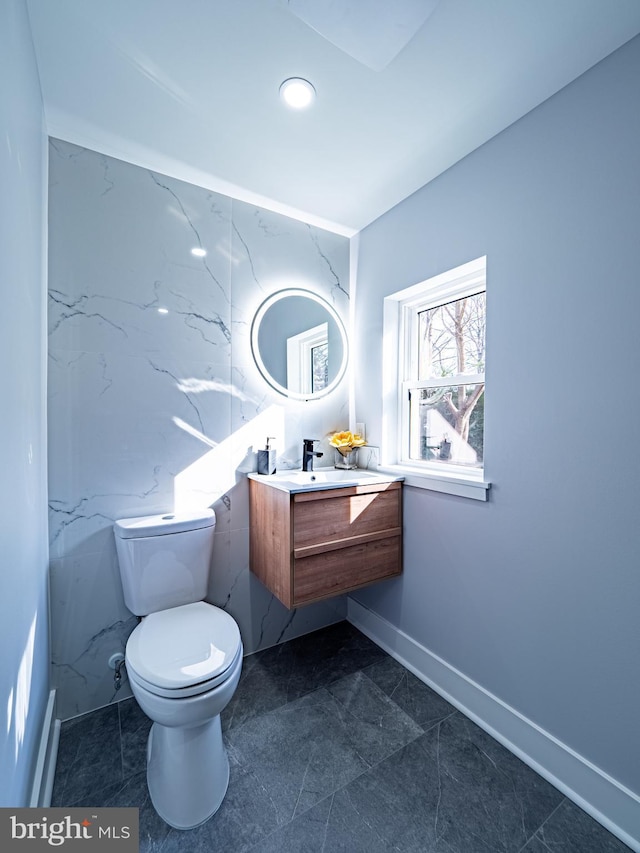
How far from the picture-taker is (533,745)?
1.42 meters

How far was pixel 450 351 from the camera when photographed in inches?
77.9

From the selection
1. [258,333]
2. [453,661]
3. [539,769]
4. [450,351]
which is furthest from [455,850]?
[258,333]

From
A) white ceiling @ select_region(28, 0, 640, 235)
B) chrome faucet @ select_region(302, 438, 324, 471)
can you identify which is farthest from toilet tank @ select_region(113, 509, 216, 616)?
white ceiling @ select_region(28, 0, 640, 235)

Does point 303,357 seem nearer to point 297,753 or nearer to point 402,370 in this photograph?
point 402,370

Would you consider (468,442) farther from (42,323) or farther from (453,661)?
(42,323)

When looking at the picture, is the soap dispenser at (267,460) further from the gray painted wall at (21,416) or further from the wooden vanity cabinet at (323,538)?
the gray painted wall at (21,416)

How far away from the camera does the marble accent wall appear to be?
63.3 inches

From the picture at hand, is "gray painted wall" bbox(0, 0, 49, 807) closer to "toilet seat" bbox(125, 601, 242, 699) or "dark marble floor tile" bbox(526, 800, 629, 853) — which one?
"toilet seat" bbox(125, 601, 242, 699)

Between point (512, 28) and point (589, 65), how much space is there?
1.04 feet

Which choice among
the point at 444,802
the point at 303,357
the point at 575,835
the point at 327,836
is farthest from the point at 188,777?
the point at 303,357

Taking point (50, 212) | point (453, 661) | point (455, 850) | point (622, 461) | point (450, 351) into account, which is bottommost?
point (455, 850)

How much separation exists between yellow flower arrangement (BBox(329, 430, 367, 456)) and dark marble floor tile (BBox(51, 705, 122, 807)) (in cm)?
159

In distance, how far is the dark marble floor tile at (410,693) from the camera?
1644 millimetres

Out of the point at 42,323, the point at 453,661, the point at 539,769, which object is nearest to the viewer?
the point at 539,769
